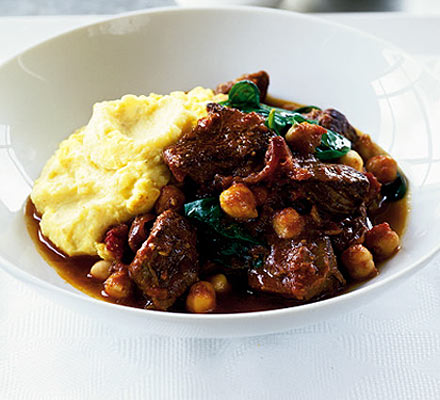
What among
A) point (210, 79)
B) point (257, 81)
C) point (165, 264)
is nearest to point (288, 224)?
point (165, 264)

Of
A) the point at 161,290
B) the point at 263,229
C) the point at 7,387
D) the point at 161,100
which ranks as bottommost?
the point at 7,387

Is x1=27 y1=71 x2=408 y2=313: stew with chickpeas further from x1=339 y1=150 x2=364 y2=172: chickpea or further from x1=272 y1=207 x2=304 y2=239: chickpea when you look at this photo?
x1=339 y1=150 x2=364 y2=172: chickpea

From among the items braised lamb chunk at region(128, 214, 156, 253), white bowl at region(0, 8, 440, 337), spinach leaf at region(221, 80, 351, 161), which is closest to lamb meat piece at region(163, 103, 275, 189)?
spinach leaf at region(221, 80, 351, 161)

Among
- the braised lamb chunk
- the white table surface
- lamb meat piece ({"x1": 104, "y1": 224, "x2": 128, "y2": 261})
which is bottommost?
the white table surface

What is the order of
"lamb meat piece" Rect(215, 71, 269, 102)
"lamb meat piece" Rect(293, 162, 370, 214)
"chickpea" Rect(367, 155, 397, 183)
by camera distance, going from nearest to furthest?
"lamb meat piece" Rect(293, 162, 370, 214), "chickpea" Rect(367, 155, 397, 183), "lamb meat piece" Rect(215, 71, 269, 102)

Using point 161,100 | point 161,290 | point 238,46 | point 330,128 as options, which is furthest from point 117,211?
point 238,46

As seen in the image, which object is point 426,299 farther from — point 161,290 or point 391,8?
point 391,8

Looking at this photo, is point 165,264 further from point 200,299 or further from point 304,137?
point 304,137
